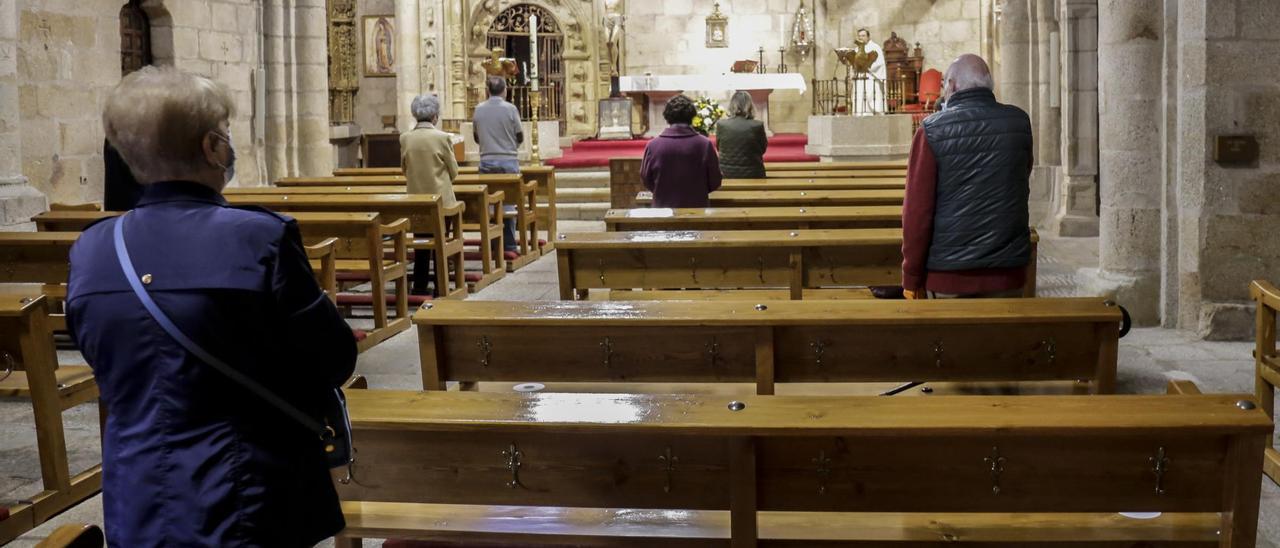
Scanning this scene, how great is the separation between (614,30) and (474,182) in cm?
1107

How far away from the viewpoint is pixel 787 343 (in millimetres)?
4266

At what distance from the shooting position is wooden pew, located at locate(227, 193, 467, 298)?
9.05m

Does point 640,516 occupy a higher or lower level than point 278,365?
lower

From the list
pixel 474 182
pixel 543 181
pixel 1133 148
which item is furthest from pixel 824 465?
pixel 543 181

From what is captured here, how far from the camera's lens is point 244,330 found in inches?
86.1

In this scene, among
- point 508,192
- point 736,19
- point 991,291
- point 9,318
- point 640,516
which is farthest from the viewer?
point 736,19

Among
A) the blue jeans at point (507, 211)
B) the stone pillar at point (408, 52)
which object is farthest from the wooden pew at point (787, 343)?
the stone pillar at point (408, 52)

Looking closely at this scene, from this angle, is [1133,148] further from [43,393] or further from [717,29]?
[717,29]

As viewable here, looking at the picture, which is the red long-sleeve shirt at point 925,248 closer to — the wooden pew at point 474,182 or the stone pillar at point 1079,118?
the wooden pew at point 474,182

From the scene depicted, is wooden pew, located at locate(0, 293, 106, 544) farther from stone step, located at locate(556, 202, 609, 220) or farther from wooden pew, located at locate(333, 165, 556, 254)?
stone step, located at locate(556, 202, 609, 220)

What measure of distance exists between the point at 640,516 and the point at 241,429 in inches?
48.2

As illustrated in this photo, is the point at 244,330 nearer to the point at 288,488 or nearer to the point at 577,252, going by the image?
the point at 288,488

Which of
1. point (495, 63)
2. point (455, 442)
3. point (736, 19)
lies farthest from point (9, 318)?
point (736, 19)

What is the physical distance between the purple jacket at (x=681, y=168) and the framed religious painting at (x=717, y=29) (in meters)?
13.9
